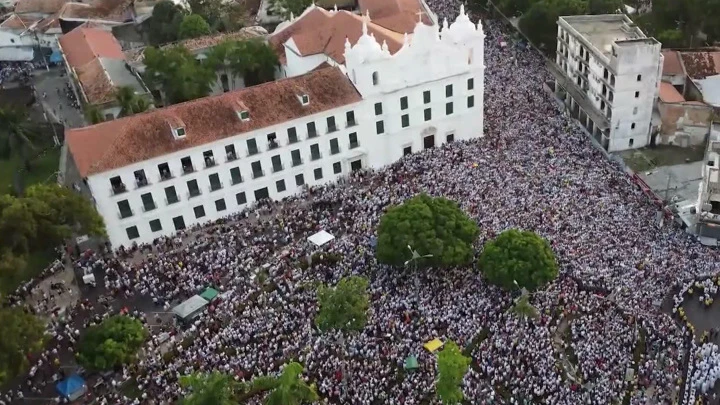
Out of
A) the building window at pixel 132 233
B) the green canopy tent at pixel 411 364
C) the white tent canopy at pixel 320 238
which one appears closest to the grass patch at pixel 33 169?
the building window at pixel 132 233

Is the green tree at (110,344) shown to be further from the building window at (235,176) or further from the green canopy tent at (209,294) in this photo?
the building window at (235,176)

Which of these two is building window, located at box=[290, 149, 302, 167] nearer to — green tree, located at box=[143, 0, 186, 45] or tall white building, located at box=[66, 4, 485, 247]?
tall white building, located at box=[66, 4, 485, 247]

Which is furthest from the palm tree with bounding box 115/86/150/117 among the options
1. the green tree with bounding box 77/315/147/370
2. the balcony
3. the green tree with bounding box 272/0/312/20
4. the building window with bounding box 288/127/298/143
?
the green tree with bounding box 272/0/312/20

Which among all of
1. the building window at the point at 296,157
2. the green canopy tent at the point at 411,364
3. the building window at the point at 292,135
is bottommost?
the green canopy tent at the point at 411,364

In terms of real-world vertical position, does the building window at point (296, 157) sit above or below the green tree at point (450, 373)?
above

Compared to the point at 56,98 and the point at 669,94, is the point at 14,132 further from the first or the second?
the point at 669,94

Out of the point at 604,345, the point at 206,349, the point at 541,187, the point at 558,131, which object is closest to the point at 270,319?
the point at 206,349
